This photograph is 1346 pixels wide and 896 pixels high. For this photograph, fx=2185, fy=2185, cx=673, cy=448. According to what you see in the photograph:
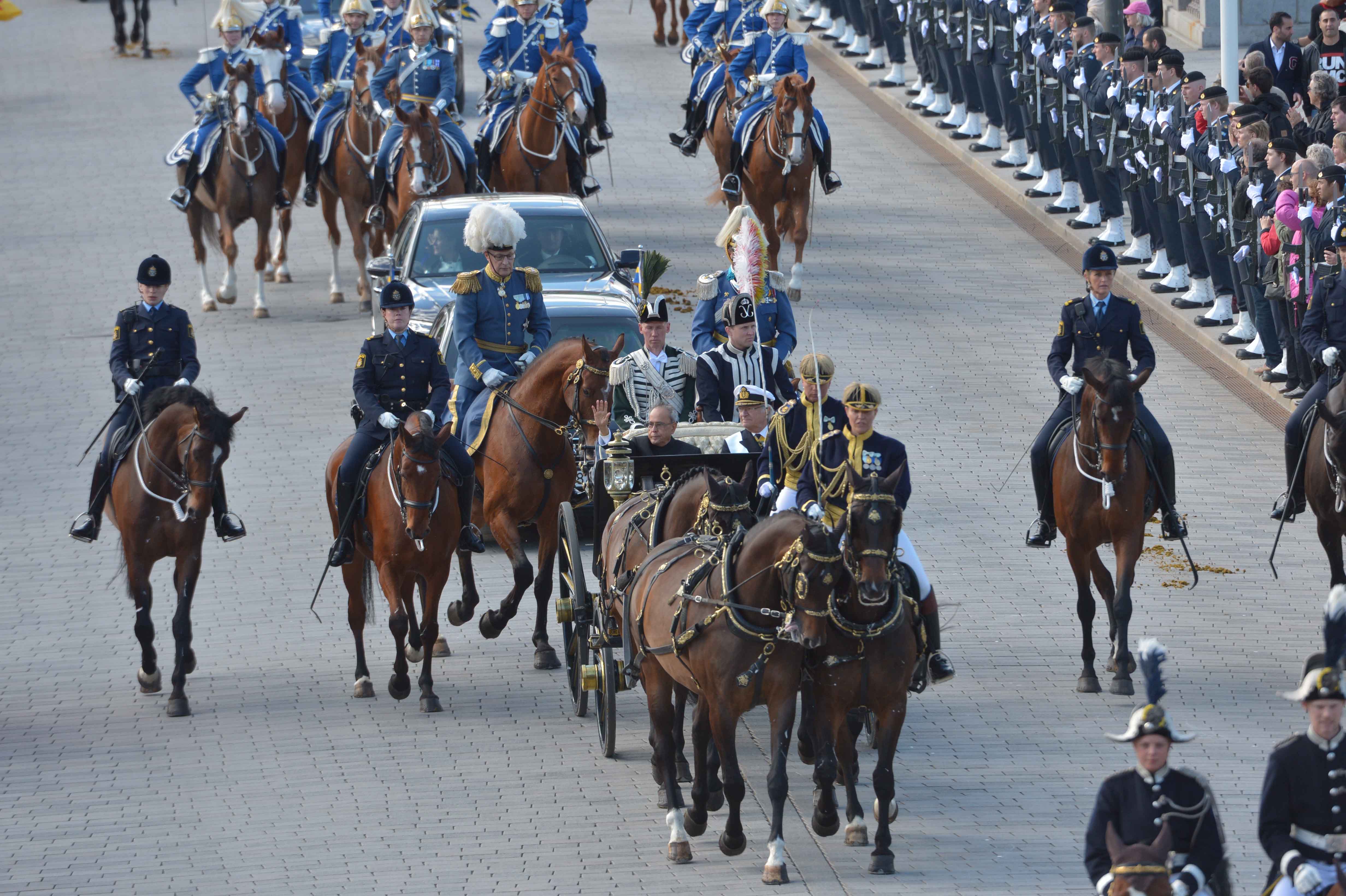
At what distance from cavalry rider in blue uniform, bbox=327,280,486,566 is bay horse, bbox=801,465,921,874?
142 inches

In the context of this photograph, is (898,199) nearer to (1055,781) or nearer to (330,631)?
(330,631)

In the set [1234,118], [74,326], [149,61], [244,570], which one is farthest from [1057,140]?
[149,61]

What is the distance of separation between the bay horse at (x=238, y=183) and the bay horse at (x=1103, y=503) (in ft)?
40.0

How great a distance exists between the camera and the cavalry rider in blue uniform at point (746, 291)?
49.9ft

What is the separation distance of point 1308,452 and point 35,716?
28.7ft

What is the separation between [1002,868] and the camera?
11195 mm

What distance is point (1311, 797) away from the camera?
8.83 meters

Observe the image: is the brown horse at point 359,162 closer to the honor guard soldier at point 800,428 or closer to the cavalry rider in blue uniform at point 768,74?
the cavalry rider in blue uniform at point 768,74

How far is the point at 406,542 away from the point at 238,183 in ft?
36.1

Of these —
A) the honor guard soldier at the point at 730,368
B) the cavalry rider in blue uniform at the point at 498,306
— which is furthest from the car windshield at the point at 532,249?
the honor guard soldier at the point at 730,368

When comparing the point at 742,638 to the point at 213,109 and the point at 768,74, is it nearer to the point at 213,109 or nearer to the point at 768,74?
the point at 213,109

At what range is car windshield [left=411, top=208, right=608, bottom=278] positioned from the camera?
64.8ft

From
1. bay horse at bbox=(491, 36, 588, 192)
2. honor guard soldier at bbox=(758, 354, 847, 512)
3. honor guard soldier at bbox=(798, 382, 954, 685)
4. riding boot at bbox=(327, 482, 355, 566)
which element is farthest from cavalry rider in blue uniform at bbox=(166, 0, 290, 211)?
honor guard soldier at bbox=(798, 382, 954, 685)

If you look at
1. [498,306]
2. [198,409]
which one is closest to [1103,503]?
[498,306]
